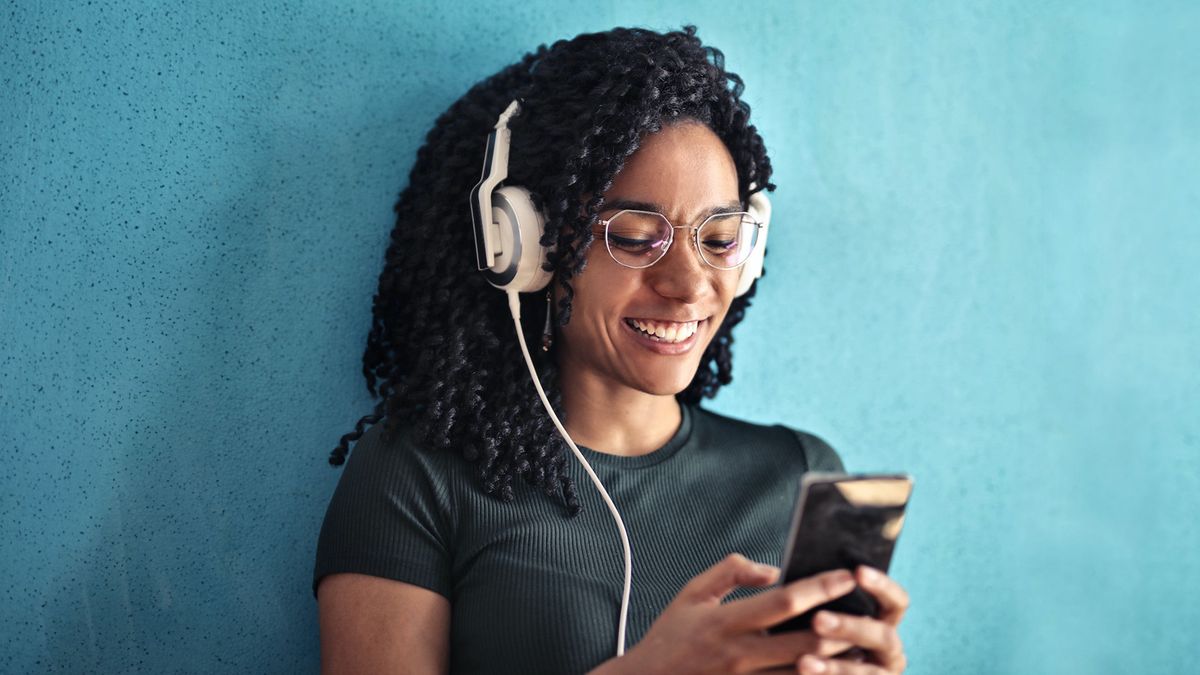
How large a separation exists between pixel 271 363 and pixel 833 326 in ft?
2.85

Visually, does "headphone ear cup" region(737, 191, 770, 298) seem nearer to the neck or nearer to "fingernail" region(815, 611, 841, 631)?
the neck

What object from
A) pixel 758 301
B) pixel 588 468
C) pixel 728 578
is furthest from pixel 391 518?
pixel 758 301

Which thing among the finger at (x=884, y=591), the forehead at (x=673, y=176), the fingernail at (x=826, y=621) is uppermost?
the forehead at (x=673, y=176)

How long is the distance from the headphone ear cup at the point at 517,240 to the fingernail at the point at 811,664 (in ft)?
1.90

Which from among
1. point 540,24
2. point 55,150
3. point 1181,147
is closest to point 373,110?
point 540,24

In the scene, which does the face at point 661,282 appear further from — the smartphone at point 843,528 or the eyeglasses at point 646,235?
the smartphone at point 843,528

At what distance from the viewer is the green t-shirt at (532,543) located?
112 centimetres

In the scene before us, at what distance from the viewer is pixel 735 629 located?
2.72 feet

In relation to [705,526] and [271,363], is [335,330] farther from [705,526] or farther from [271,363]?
[705,526]

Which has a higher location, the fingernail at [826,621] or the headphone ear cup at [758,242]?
the headphone ear cup at [758,242]

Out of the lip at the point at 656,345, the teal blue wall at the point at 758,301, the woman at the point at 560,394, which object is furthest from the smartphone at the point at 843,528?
the teal blue wall at the point at 758,301

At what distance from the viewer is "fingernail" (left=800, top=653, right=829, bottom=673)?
31.6 inches

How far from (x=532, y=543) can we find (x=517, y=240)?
37cm

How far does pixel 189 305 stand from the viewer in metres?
1.23
